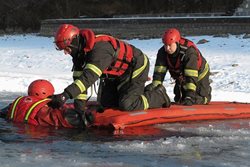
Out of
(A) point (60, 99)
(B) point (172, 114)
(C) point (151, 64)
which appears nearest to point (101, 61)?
(A) point (60, 99)

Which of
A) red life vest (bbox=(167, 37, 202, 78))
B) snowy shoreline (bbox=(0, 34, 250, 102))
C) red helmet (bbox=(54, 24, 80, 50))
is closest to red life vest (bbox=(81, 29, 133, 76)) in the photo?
Result: red helmet (bbox=(54, 24, 80, 50))

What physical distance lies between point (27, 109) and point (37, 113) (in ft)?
0.54

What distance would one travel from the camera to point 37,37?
31469mm

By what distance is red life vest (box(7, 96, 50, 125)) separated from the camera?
8.40m

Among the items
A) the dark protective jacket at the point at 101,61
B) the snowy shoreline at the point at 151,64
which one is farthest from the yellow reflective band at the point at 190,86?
the snowy shoreline at the point at 151,64

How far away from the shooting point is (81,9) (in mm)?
41312

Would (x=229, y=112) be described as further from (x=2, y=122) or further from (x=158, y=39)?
(x=158, y=39)

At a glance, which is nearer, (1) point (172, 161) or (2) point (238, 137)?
(1) point (172, 161)

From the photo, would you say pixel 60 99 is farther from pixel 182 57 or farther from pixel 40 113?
pixel 182 57

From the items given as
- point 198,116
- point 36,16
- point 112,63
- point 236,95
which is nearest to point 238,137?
point 198,116

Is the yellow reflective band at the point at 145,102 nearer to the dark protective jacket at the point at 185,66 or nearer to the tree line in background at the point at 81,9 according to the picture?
the dark protective jacket at the point at 185,66

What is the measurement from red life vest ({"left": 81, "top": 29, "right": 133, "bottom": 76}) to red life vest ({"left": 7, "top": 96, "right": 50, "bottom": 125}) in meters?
1.05

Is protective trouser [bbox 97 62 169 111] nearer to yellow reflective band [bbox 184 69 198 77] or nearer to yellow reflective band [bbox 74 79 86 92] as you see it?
yellow reflective band [bbox 184 69 198 77]

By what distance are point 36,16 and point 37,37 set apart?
11.4m
